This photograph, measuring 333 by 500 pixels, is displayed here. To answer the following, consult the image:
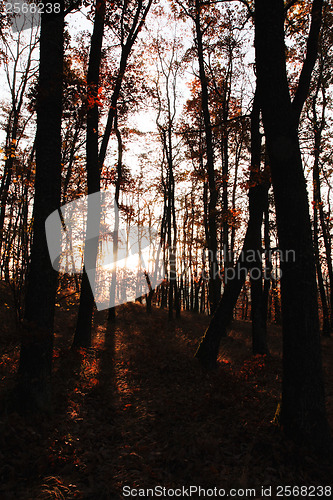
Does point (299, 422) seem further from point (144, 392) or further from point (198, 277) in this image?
point (198, 277)

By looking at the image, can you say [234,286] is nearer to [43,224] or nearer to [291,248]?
[291,248]

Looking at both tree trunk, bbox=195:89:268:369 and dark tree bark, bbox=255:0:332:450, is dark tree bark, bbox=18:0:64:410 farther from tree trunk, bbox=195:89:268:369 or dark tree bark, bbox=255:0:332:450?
tree trunk, bbox=195:89:268:369

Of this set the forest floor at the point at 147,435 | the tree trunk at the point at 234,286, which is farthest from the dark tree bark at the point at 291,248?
the tree trunk at the point at 234,286

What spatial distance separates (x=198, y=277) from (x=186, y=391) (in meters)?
24.3

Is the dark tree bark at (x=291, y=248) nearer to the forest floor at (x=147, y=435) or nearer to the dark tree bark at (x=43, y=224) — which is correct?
the forest floor at (x=147, y=435)

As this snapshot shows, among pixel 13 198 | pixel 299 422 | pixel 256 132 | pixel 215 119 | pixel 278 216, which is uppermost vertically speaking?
pixel 215 119

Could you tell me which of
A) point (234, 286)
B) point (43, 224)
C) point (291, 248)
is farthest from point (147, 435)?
point (234, 286)

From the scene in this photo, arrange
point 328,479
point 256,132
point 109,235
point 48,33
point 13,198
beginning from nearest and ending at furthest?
1. point 328,479
2. point 48,33
3. point 13,198
4. point 256,132
5. point 109,235

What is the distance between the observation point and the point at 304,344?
457cm

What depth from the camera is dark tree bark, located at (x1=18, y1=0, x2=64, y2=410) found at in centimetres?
538

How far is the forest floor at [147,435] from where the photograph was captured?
156 inches

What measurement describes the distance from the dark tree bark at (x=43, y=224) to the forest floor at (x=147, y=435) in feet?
1.43

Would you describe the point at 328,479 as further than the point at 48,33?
No

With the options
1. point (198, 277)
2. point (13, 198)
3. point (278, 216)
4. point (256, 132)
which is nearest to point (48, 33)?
point (13, 198)
